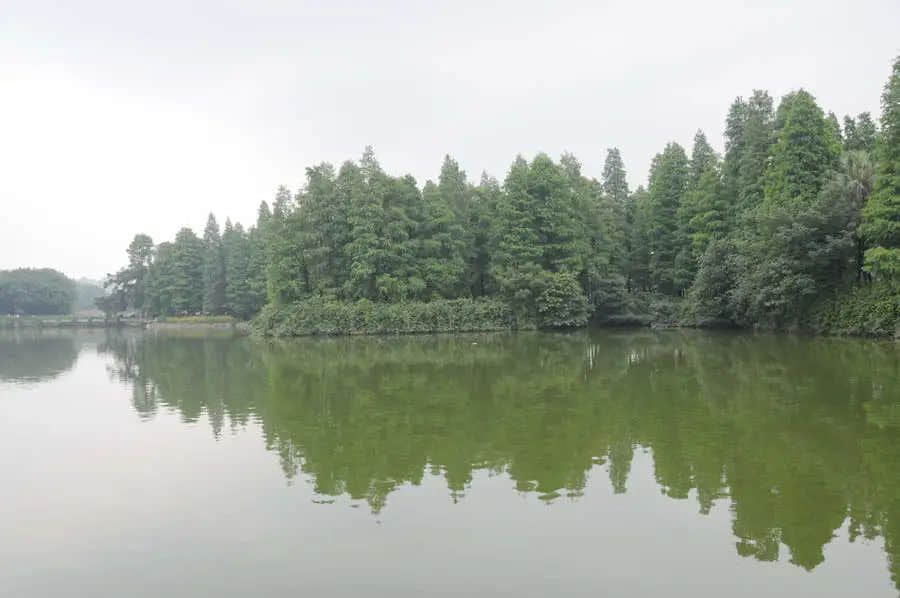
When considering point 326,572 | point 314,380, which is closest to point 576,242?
point 314,380

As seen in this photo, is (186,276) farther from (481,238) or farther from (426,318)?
(426,318)

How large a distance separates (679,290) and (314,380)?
33.0 metres

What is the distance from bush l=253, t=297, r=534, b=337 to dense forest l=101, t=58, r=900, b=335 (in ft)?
0.30

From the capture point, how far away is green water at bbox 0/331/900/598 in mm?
6168

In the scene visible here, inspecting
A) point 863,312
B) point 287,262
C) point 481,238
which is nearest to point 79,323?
point 287,262

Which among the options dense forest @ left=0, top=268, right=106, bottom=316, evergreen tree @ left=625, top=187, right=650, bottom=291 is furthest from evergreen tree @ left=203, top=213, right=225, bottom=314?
evergreen tree @ left=625, top=187, right=650, bottom=291

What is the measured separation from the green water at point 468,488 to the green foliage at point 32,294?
311 ft

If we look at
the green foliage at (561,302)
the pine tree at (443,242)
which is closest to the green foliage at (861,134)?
the green foliage at (561,302)

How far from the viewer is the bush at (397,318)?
40625 millimetres

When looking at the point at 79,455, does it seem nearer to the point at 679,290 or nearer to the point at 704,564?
the point at 704,564

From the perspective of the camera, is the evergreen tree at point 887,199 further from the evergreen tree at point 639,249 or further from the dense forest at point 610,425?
the evergreen tree at point 639,249

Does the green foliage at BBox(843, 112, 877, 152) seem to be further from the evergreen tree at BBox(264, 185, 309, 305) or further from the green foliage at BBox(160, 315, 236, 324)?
the green foliage at BBox(160, 315, 236, 324)

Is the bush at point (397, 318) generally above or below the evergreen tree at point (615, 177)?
below

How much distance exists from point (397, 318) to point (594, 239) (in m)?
15.7
